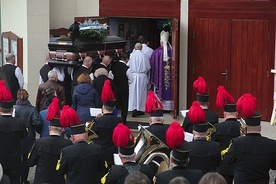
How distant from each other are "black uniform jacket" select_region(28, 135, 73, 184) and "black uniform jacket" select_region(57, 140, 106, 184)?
1.79ft

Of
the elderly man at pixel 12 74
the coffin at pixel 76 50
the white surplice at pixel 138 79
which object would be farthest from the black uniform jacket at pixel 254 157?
the white surplice at pixel 138 79

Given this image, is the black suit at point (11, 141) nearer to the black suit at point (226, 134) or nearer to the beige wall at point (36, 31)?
the black suit at point (226, 134)

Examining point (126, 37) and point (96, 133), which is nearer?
point (96, 133)

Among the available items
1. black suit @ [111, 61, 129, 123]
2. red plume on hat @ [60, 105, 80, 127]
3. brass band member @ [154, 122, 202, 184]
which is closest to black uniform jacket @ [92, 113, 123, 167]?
red plume on hat @ [60, 105, 80, 127]

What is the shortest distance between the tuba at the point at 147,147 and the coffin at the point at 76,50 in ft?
18.6

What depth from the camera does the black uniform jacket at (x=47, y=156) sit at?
9.37 metres

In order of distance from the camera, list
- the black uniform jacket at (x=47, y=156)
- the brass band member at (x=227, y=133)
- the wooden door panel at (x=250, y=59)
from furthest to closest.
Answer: the wooden door panel at (x=250, y=59), the brass band member at (x=227, y=133), the black uniform jacket at (x=47, y=156)

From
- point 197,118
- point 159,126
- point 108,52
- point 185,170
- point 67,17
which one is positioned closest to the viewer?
point 185,170

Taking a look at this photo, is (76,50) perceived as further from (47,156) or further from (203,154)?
(203,154)

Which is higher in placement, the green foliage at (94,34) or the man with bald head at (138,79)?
the green foliage at (94,34)

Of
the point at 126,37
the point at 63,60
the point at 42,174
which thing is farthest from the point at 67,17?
the point at 42,174

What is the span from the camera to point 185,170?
7.81m

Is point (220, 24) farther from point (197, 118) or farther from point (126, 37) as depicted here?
point (197, 118)

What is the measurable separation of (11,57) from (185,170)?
307 inches
